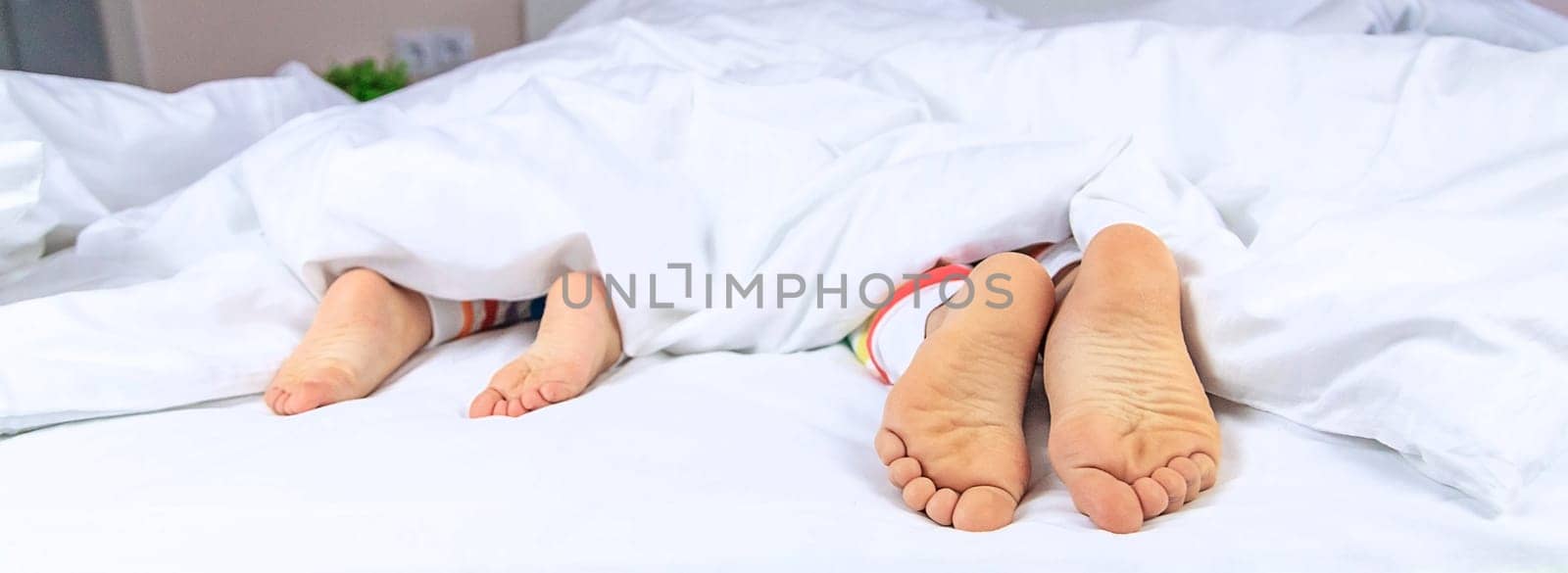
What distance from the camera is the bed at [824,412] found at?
431mm

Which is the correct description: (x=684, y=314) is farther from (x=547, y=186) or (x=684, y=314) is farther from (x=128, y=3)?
(x=128, y=3)

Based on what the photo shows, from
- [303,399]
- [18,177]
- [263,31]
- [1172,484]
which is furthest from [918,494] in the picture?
[263,31]

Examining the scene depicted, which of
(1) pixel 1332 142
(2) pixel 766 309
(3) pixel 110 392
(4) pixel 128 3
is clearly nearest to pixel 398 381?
(3) pixel 110 392

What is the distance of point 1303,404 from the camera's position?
53 cm

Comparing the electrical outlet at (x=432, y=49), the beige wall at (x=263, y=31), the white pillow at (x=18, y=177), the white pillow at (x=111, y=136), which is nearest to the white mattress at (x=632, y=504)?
the white pillow at (x=18, y=177)

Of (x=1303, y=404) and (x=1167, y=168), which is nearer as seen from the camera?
(x=1303, y=404)

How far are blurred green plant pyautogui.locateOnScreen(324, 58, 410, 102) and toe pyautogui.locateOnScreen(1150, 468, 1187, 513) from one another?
148cm

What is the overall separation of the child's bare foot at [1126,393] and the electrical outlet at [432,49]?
1.58 m

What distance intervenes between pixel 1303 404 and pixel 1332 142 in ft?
0.93

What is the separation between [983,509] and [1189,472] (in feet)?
0.34

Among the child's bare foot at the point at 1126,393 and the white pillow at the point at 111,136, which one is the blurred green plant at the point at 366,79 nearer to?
the white pillow at the point at 111,136

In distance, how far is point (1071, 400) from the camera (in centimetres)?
53

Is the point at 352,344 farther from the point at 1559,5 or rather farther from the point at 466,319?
the point at 1559,5

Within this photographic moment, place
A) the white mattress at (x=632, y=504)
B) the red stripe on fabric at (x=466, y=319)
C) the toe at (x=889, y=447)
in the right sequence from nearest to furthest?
the white mattress at (x=632, y=504)
the toe at (x=889, y=447)
the red stripe on fabric at (x=466, y=319)
